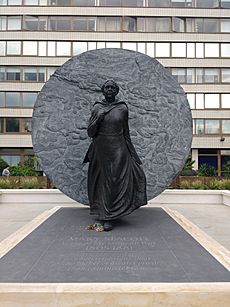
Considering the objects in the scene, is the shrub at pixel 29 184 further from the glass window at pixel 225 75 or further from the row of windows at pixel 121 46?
the glass window at pixel 225 75

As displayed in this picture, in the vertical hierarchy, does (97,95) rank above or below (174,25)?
below

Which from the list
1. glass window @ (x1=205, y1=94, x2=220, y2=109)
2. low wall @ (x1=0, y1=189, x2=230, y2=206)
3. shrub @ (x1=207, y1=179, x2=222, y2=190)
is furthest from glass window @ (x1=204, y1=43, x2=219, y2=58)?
low wall @ (x1=0, y1=189, x2=230, y2=206)

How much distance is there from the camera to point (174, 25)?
104ft

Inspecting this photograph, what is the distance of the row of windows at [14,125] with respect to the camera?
104ft

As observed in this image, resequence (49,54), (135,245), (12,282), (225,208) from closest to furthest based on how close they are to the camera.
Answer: (12,282) < (135,245) < (225,208) < (49,54)

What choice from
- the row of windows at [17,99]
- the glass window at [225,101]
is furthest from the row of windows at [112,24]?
the glass window at [225,101]

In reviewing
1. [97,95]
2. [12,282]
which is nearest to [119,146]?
[97,95]

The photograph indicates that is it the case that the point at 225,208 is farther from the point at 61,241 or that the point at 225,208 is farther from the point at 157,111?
the point at 61,241

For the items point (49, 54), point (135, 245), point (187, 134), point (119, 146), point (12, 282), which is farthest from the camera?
point (49, 54)

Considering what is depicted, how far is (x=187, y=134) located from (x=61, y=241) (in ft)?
13.6

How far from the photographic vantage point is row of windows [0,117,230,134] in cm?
3167

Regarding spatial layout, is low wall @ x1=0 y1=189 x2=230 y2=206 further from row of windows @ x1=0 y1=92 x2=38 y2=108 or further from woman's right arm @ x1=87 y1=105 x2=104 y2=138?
row of windows @ x1=0 y1=92 x2=38 y2=108

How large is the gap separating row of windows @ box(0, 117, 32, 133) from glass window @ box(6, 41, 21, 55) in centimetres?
580

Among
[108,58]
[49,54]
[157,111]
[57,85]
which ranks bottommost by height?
[157,111]
